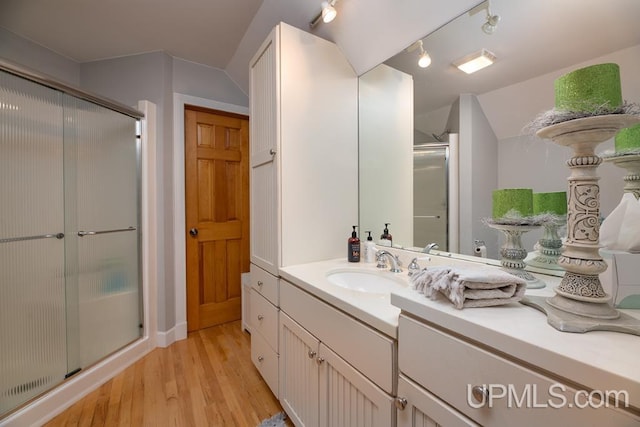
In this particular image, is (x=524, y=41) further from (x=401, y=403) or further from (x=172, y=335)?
(x=172, y=335)

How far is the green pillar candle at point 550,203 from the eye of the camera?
2.99 feet

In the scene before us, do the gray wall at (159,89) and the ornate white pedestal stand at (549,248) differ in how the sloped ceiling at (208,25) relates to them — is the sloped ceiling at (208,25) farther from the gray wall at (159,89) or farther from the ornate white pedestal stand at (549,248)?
the ornate white pedestal stand at (549,248)

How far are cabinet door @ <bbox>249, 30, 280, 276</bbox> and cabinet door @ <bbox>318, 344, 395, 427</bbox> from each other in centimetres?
58

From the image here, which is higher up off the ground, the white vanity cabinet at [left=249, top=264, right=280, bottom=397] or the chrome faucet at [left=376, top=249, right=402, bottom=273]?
the chrome faucet at [left=376, top=249, right=402, bottom=273]

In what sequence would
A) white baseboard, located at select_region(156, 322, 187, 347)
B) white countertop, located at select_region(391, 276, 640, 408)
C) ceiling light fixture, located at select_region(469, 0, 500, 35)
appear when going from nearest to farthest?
white countertop, located at select_region(391, 276, 640, 408), ceiling light fixture, located at select_region(469, 0, 500, 35), white baseboard, located at select_region(156, 322, 187, 347)

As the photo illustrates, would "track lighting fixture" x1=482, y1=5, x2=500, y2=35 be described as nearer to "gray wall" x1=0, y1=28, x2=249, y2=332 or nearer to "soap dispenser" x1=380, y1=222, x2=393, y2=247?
"soap dispenser" x1=380, y1=222, x2=393, y2=247

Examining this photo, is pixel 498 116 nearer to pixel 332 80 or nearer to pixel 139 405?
pixel 332 80

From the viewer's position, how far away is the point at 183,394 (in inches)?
63.3

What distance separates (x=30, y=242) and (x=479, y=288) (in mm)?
2220

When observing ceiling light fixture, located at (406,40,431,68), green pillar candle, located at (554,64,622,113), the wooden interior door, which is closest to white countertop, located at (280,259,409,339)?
green pillar candle, located at (554,64,622,113)

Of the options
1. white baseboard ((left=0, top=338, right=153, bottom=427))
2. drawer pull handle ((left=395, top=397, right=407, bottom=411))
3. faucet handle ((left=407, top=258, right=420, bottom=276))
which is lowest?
white baseboard ((left=0, top=338, right=153, bottom=427))

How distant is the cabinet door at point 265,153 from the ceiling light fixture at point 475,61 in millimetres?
890

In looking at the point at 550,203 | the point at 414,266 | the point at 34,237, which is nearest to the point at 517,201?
the point at 550,203

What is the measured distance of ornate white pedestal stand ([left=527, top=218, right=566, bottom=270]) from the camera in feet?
3.01
